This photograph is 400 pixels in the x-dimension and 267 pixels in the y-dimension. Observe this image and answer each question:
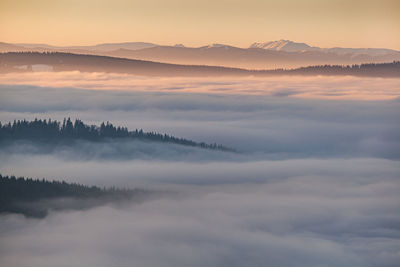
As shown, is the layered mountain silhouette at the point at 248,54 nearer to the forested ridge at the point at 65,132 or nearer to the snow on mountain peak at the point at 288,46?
the snow on mountain peak at the point at 288,46

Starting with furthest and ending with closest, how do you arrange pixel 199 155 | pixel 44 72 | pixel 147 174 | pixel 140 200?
pixel 199 155
pixel 147 174
pixel 140 200
pixel 44 72

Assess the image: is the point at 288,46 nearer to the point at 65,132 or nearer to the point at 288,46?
the point at 288,46

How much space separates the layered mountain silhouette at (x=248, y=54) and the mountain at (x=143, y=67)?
27 cm

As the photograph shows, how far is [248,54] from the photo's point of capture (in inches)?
997

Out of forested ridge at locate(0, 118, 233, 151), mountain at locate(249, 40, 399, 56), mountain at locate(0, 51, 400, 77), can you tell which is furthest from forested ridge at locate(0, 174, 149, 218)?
mountain at locate(249, 40, 399, 56)

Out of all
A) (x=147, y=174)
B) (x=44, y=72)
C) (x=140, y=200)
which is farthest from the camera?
(x=147, y=174)

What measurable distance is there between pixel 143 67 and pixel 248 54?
4.53m

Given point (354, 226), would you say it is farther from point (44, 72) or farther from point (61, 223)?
point (44, 72)

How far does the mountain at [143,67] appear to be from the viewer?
83.0ft

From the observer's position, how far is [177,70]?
27.2 metres

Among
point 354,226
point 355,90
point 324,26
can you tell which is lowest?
point 354,226

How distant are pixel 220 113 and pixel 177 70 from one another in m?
5.32

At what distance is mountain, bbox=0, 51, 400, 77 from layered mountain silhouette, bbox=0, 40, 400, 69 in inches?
10.6

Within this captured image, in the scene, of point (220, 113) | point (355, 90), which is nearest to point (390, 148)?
point (355, 90)
